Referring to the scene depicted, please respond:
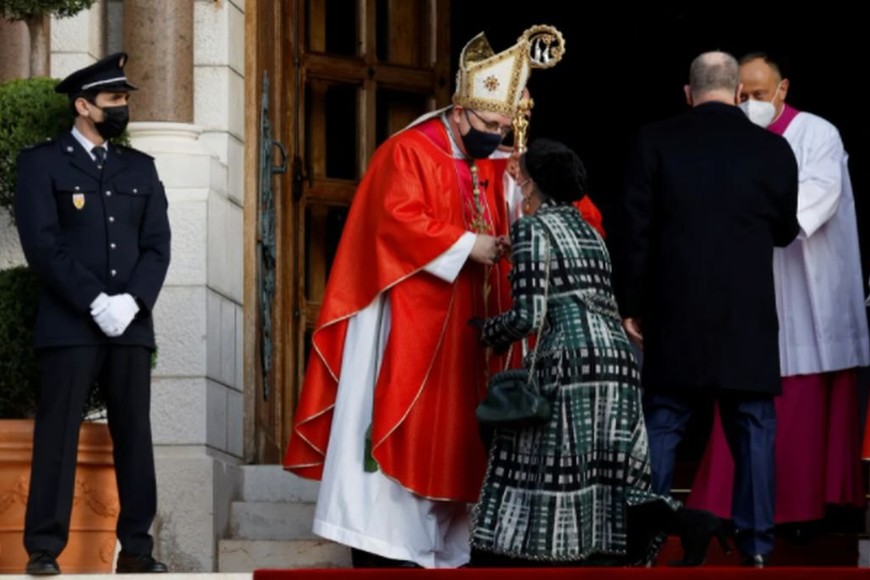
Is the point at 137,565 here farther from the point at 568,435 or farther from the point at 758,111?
the point at 758,111

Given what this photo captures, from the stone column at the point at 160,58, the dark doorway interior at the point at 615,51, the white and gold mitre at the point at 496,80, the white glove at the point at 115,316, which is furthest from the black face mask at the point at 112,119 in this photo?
the dark doorway interior at the point at 615,51

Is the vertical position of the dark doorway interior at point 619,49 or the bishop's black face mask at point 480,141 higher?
the dark doorway interior at point 619,49

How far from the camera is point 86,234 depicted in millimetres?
10266

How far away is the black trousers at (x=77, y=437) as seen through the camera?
32.4ft

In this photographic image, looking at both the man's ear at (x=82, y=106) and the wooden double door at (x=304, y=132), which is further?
the wooden double door at (x=304, y=132)

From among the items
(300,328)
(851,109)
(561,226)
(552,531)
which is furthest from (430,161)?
(851,109)

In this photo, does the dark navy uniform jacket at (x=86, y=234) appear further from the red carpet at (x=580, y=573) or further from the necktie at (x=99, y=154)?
the red carpet at (x=580, y=573)

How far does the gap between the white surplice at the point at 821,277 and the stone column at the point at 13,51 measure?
318 cm

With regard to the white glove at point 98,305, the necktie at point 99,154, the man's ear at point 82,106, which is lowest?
the white glove at point 98,305

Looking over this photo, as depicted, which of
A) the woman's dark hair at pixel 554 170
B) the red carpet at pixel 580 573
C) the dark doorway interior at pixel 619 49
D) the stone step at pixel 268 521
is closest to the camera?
the red carpet at pixel 580 573

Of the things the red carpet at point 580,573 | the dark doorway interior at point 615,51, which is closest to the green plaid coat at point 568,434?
the red carpet at point 580,573

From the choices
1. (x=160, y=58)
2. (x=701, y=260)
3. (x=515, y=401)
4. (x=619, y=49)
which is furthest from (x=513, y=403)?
(x=619, y=49)

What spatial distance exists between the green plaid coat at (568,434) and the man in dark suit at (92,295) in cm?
130

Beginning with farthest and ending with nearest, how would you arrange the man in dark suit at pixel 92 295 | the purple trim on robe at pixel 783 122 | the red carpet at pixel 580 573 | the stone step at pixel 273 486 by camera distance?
the stone step at pixel 273 486 < the purple trim on robe at pixel 783 122 < the man in dark suit at pixel 92 295 < the red carpet at pixel 580 573
